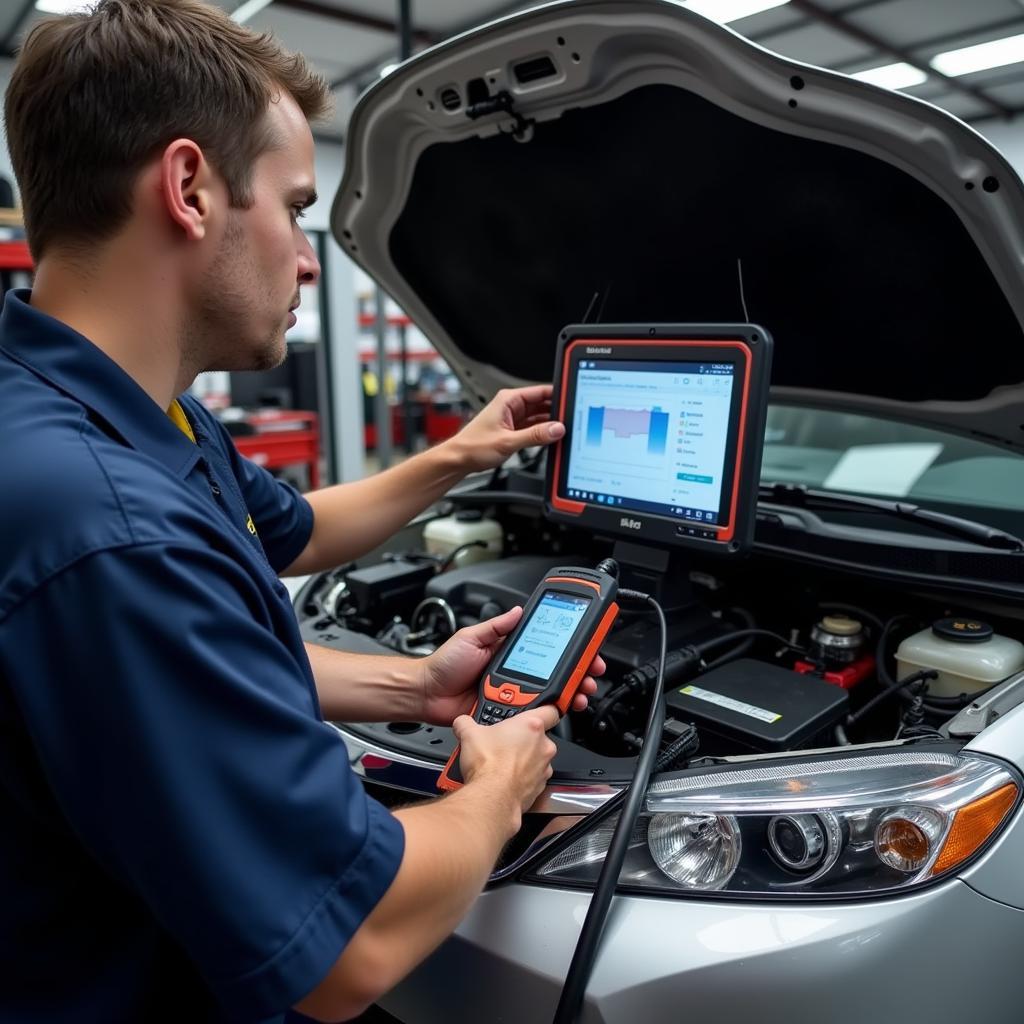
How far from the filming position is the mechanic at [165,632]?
64 centimetres

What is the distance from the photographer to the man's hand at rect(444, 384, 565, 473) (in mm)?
1577

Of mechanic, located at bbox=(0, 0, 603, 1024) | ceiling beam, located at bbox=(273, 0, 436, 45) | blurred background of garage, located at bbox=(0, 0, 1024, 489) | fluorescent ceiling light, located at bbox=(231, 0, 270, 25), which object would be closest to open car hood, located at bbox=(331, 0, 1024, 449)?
mechanic, located at bbox=(0, 0, 603, 1024)

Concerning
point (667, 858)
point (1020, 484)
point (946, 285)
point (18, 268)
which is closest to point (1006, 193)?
point (946, 285)

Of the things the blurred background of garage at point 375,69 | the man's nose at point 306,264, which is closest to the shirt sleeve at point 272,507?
the man's nose at point 306,264

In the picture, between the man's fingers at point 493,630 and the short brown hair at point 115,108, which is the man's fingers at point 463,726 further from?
the short brown hair at point 115,108

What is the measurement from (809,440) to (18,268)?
4245 mm

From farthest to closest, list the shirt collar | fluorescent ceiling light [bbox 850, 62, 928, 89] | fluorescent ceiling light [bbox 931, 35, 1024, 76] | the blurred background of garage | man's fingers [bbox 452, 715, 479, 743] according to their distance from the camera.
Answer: fluorescent ceiling light [bbox 850, 62, 928, 89] < fluorescent ceiling light [bbox 931, 35, 1024, 76] < the blurred background of garage < man's fingers [bbox 452, 715, 479, 743] < the shirt collar

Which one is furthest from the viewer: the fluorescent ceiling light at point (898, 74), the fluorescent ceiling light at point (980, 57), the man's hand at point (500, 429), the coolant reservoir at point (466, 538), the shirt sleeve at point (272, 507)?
the fluorescent ceiling light at point (898, 74)

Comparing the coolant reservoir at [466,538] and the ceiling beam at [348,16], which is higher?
the ceiling beam at [348,16]

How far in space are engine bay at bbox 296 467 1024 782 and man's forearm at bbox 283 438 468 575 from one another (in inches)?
4.2

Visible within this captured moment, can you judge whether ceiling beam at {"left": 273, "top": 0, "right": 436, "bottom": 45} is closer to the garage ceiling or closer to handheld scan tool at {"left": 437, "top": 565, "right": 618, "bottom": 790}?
the garage ceiling

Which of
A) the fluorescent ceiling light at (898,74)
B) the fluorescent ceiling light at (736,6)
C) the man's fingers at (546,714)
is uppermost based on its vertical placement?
the fluorescent ceiling light at (898,74)

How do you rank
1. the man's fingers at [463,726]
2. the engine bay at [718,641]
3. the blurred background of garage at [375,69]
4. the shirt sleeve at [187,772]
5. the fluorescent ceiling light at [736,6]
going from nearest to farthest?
the shirt sleeve at [187,772]
the man's fingers at [463,726]
the engine bay at [718,641]
the fluorescent ceiling light at [736,6]
the blurred background of garage at [375,69]

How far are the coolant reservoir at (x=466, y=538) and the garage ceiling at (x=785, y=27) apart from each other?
3.57 metres
